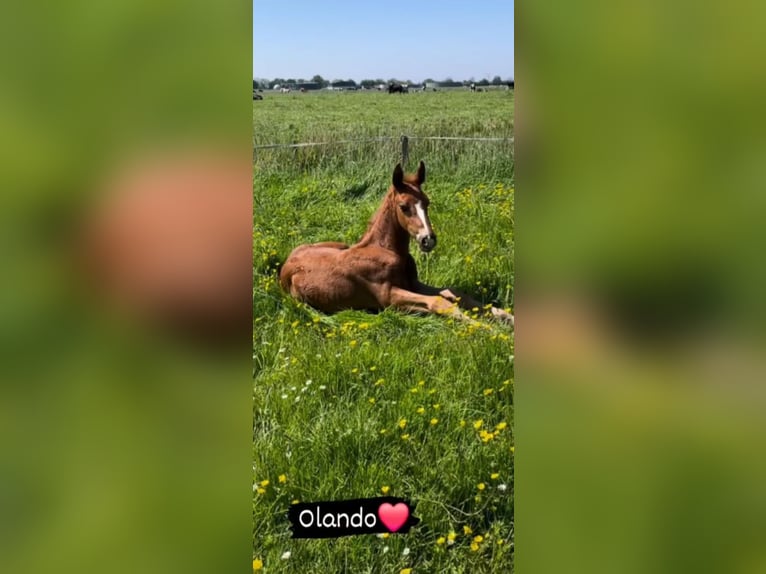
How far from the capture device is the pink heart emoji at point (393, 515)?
89 cm

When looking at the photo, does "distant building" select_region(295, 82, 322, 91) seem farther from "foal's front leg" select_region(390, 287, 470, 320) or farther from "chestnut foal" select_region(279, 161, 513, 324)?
"foal's front leg" select_region(390, 287, 470, 320)

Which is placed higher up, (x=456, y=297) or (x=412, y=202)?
(x=412, y=202)

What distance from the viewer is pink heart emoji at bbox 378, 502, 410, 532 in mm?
891

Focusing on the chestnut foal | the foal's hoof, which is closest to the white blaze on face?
the chestnut foal

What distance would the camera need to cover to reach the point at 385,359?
933 mm

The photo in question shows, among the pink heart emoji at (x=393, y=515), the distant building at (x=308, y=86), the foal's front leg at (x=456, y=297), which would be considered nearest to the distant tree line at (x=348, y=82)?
the distant building at (x=308, y=86)

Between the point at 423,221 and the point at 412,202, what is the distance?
0.09ft

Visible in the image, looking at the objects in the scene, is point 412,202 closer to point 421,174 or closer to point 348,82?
point 421,174

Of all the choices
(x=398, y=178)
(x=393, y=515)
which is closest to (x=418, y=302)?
(x=398, y=178)
